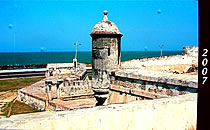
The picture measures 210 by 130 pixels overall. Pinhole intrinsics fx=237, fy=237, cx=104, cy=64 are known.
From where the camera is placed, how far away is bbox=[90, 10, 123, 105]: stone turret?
729 cm

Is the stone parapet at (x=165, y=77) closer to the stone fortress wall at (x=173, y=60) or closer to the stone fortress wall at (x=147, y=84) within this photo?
the stone fortress wall at (x=147, y=84)

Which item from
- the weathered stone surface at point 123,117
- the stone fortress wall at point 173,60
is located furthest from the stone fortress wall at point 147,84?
the stone fortress wall at point 173,60

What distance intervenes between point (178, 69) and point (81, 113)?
31.5 feet

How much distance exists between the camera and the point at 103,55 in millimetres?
7285

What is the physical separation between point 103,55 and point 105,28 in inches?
33.9

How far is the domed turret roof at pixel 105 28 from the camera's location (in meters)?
7.37

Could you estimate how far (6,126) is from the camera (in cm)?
287

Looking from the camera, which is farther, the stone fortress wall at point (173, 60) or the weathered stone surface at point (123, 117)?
the stone fortress wall at point (173, 60)

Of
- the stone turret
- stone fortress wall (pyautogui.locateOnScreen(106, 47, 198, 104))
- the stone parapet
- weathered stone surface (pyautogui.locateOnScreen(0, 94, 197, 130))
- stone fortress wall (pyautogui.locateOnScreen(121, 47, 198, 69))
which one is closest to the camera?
weathered stone surface (pyautogui.locateOnScreen(0, 94, 197, 130))
